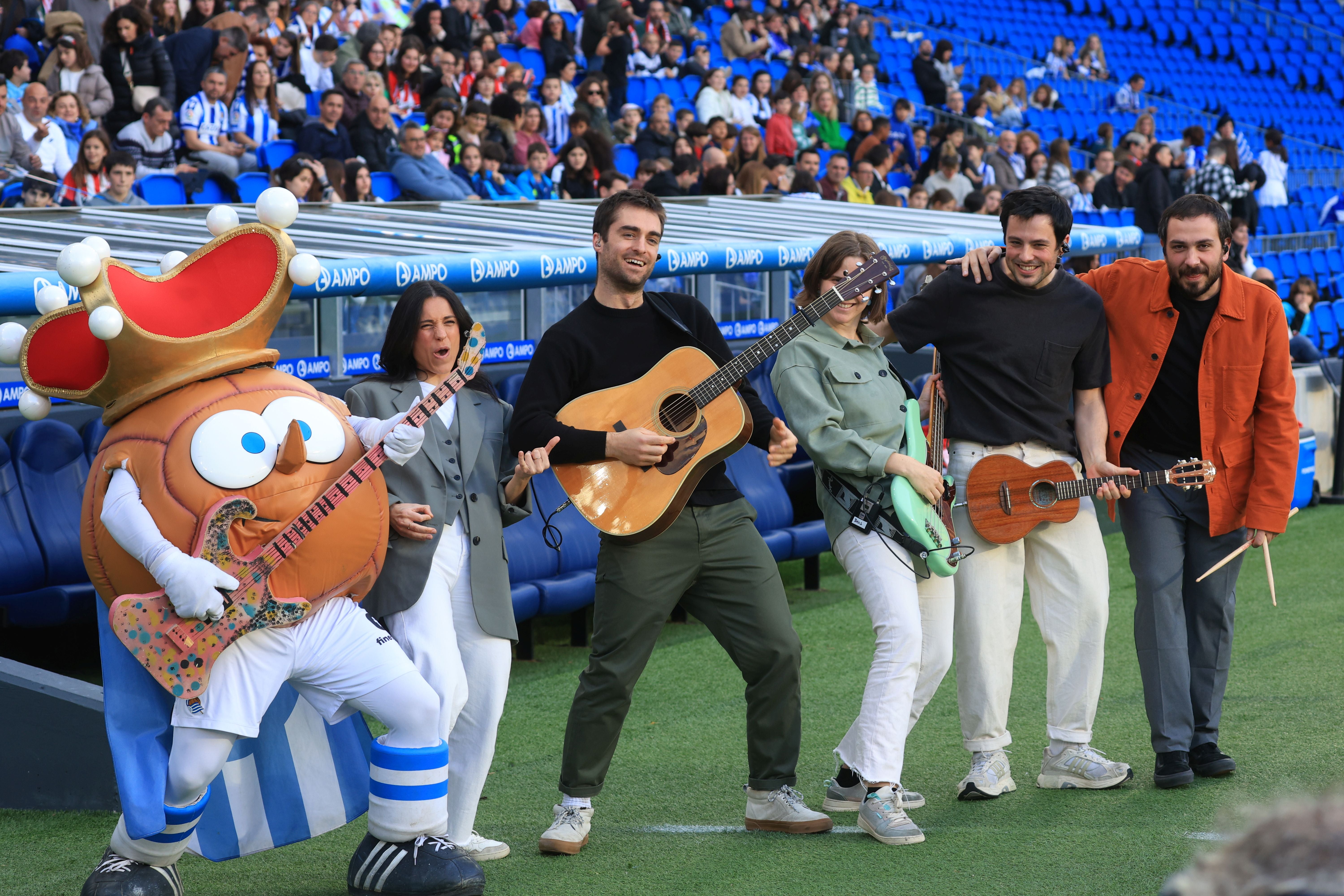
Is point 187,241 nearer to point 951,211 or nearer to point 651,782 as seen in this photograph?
point 651,782

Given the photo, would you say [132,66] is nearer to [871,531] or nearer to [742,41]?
[871,531]

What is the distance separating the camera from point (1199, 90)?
84.3 feet

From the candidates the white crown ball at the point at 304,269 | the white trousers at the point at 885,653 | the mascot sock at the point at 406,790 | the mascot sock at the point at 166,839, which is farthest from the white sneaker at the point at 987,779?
the white crown ball at the point at 304,269

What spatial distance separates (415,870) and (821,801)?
143cm

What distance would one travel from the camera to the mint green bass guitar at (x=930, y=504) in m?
3.97

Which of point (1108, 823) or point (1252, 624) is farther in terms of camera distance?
point (1252, 624)

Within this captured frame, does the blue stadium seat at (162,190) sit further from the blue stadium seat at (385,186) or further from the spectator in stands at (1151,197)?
the spectator in stands at (1151,197)

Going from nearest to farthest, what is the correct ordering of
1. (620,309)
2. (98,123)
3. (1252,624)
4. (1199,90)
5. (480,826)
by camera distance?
(620,309) → (480,826) → (1252,624) → (98,123) → (1199,90)

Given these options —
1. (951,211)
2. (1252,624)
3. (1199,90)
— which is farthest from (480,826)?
(1199,90)

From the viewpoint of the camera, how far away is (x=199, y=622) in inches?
127

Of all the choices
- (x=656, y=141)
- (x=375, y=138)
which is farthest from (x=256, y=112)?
(x=656, y=141)

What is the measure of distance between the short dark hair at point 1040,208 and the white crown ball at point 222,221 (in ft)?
6.93

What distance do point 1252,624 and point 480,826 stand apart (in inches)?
157

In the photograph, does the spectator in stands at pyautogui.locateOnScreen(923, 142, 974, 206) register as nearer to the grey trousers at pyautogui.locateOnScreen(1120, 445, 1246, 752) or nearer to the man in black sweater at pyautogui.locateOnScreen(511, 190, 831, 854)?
the grey trousers at pyautogui.locateOnScreen(1120, 445, 1246, 752)
